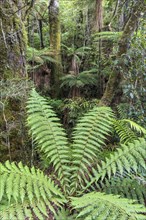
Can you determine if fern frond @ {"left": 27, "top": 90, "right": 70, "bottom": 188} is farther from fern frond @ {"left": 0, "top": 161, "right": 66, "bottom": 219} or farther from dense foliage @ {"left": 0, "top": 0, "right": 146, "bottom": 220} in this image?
fern frond @ {"left": 0, "top": 161, "right": 66, "bottom": 219}

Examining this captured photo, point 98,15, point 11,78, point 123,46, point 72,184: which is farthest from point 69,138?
point 98,15

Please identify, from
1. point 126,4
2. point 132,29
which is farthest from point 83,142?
point 126,4

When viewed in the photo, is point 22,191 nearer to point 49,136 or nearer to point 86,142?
point 49,136

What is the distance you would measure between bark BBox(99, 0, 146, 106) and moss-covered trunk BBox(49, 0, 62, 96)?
1578 mm

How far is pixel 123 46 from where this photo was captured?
Answer: 3441 mm

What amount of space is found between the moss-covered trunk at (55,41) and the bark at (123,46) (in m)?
1.58

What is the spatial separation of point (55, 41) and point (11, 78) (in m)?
2.99

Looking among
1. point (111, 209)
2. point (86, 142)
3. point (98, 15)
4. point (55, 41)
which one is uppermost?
point (98, 15)

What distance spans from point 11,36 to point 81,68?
3.10 m

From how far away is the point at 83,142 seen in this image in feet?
6.68

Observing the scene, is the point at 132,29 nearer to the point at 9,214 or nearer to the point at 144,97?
the point at 144,97

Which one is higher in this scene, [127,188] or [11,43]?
[11,43]

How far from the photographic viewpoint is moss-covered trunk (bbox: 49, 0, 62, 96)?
4930 millimetres

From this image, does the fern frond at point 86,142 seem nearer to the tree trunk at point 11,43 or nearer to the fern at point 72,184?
the fern at point 72,184
